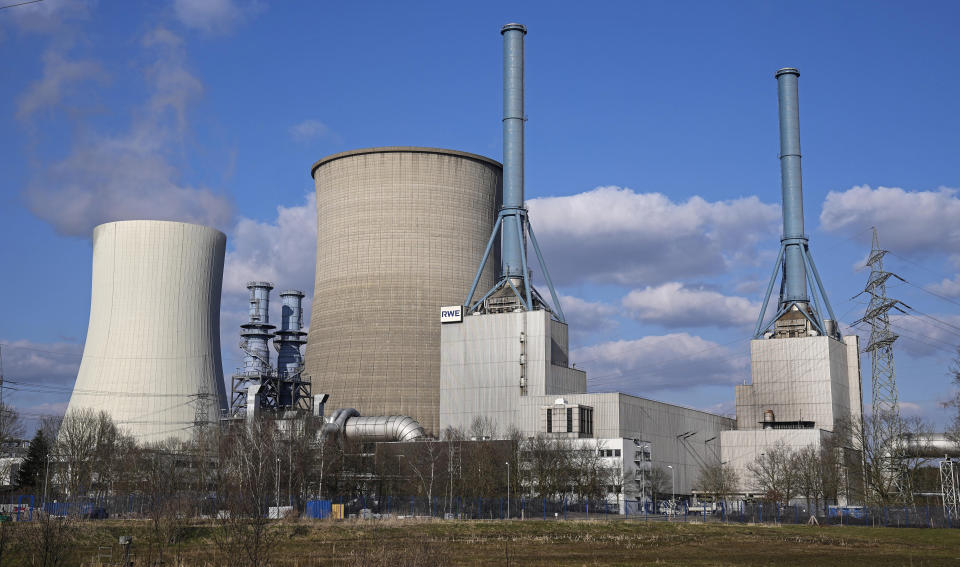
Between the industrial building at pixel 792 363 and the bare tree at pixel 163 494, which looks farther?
the industrial building at pixel 792 363

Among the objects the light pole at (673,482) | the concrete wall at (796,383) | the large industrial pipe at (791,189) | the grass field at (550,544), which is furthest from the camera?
the large industrial pipe at (791,189)

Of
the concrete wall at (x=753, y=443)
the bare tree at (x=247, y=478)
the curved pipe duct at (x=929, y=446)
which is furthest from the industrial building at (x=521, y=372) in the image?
the curved pipe duct at (x=929, y=446)

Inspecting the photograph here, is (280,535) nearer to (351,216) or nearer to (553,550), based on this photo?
(553,550)

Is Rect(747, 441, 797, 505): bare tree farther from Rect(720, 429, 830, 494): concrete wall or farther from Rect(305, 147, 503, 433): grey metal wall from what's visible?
Rect(305, 147, 503, 433): grey metal wall

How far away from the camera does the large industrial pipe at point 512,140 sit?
195 feet

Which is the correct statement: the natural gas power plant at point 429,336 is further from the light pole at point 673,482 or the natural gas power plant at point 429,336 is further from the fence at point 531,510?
the fence at point 531,510

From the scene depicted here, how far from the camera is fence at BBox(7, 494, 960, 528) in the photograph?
131ft

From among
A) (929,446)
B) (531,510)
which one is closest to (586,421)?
(531,510)

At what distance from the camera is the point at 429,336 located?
58.4 m

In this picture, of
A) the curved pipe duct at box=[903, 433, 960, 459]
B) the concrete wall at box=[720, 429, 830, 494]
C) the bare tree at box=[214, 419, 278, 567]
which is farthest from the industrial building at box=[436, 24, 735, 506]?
the curved pipe duct at box=[903, 433, 960, 459]

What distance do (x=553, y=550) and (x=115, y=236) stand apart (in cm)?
3783

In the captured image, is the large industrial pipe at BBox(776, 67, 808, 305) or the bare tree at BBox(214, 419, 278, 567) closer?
the bare tree at BBox(214, 419, 278, 567)

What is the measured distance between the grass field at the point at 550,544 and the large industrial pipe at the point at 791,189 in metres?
32.9

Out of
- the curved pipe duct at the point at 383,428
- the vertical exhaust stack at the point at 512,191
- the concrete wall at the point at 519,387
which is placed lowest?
the curved pipe duct at the point at 383,428
